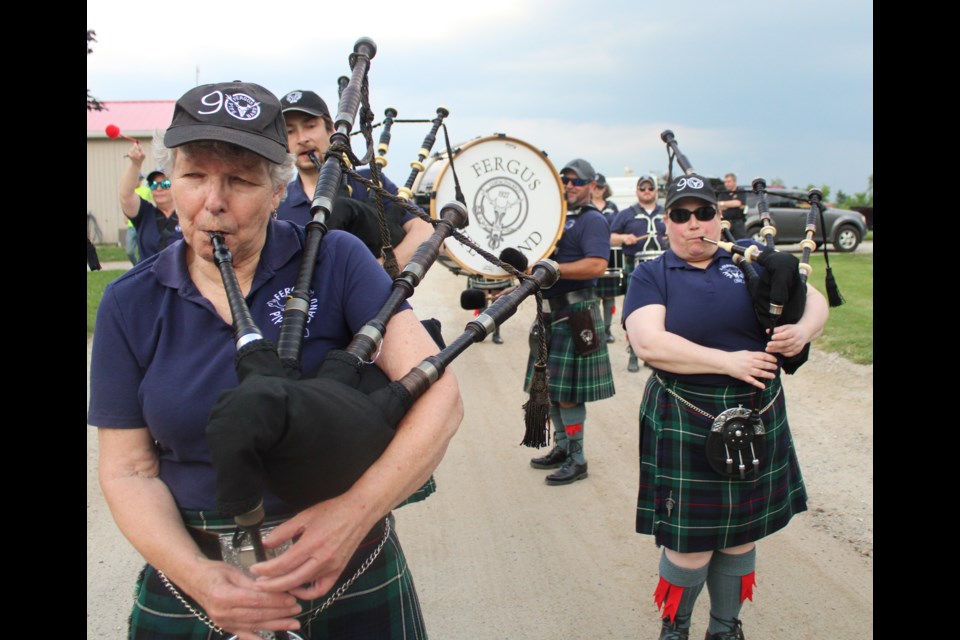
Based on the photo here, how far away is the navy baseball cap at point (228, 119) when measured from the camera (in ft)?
4.45

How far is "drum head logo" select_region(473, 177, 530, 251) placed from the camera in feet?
14.5

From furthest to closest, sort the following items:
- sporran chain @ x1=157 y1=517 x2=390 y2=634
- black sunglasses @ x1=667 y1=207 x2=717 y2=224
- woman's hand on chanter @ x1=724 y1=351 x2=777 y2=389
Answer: black sunglasses @ x1=667 y1=207 x2=717 y2=224 < woman's hand on chanter @ x1=724 y1=351 x2=777 y2=389 < sporran chain @ x1=157 y1=517 x2=390 y2=634

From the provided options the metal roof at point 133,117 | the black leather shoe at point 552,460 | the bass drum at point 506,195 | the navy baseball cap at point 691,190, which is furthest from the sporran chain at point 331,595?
the metal roof at point 133,117

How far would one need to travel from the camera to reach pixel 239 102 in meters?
1.39

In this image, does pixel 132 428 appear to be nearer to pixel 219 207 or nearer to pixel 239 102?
pixel 219 207

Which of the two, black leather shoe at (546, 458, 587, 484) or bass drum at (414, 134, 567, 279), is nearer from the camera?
bass drum at (414, 134, 567, 279)

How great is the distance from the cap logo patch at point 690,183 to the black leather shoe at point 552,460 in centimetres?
231

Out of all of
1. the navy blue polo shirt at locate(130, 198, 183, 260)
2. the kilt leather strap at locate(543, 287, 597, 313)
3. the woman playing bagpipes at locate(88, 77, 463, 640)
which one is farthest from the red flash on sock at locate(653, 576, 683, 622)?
the navy blue polo shirt at locate(130, 198, 183, 260)

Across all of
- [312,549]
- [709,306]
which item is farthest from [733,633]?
[312,549]

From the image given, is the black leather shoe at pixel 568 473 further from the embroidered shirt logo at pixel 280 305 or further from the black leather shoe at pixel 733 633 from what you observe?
the embroidered shirt logo at pixel 280 305

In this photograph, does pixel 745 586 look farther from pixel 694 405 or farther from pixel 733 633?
pixel 694 405

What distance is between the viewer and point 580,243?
15.6 feet

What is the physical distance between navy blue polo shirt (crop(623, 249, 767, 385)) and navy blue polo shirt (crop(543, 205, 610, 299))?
5.88ft

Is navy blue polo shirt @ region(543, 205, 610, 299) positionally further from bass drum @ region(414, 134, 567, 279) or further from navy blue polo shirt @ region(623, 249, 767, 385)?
navy blue polo shirt @ region(623, 249, 767, 385)
